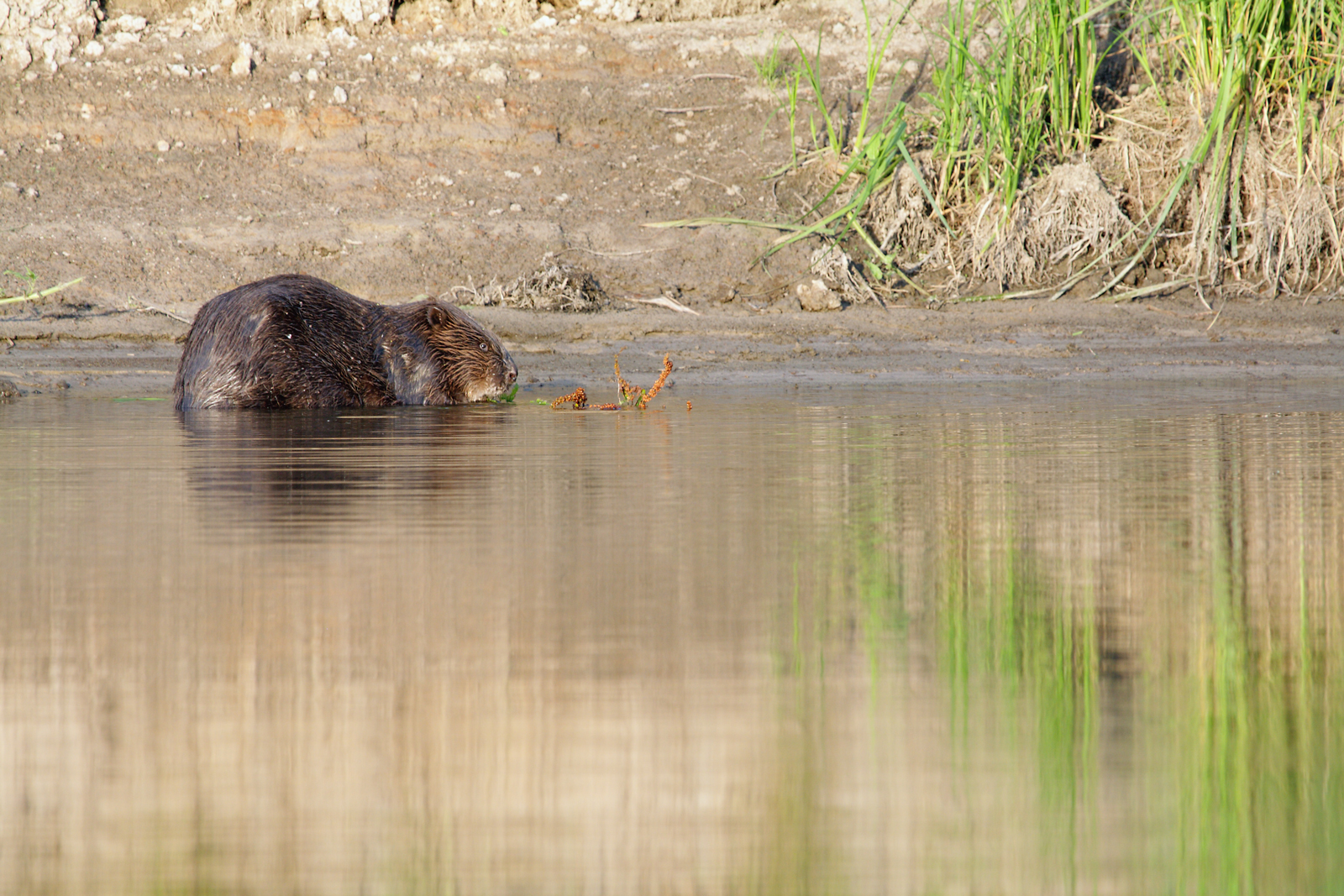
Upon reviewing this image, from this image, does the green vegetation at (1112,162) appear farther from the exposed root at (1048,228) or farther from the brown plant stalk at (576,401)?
the brown plant stalk at (576,401)

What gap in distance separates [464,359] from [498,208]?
4.22 meters

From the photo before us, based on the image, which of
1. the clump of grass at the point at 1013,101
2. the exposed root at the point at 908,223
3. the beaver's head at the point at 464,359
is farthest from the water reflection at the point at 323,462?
the clump of grass at the point at 1013,101

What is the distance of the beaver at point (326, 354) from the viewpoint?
744 cm

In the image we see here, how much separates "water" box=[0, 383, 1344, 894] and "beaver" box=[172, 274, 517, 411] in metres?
2.88

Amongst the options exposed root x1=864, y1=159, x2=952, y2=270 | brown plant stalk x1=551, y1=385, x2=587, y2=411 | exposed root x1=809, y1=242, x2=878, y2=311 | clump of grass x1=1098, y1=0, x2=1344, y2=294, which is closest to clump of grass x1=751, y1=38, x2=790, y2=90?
exposed root x1=864, y1=159, x2=952, y2=270

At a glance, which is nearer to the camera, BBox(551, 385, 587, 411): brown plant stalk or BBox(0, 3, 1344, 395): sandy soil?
BBox(551, 385, 587, 411): brown plant stalk

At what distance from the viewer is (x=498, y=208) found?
12.1m

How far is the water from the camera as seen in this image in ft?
5.48

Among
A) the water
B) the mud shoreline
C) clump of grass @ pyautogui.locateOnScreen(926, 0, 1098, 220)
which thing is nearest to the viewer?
the water

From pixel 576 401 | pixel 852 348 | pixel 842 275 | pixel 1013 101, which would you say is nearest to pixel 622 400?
pixel 576 401

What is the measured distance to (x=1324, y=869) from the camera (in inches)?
63.0

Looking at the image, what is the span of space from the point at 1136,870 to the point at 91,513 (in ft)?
10.2

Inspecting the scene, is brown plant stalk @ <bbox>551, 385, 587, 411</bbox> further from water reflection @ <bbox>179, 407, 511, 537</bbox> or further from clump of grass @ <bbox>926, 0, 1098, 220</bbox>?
clump of grass @ <bbox>926, 0, 1098, 220</bbox>

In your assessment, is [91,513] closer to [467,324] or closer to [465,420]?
[465,420]
